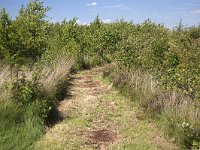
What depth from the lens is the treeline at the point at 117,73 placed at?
7395 millimetres

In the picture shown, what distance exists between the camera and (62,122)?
8.30 meters

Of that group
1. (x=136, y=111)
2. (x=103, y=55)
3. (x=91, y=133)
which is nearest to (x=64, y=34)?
(x=103, y=55)

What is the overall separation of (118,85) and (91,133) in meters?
4.80

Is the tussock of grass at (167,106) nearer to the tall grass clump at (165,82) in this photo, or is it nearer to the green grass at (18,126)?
the tall grass clump at (165,82)

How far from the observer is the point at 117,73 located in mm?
13094

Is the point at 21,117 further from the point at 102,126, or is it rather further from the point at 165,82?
the point at 165,82

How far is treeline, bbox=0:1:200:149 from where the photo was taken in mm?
7395

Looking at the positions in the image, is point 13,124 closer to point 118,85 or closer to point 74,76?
point 118,85

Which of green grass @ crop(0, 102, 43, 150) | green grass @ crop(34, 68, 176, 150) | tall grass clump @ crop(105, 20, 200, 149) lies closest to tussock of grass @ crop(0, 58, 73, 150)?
green grass @ crop(0, 102, 43, 150)

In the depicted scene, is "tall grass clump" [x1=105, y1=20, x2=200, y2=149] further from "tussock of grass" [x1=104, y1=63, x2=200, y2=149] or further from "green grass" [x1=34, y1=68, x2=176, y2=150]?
"green grass" [x1=34, y1=68, x2=176, y2=150]

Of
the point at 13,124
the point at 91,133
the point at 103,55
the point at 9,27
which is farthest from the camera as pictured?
the point at 103,55

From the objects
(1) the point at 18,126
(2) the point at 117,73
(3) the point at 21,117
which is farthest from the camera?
(2) the point at 117,73

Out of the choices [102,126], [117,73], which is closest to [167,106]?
[102,126]

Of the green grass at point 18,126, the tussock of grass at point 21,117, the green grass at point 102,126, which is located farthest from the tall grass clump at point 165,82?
the green grass at point 18,126
